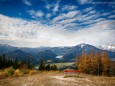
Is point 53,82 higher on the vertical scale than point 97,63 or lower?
higher

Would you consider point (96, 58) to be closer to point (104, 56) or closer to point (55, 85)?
point (104, 56)

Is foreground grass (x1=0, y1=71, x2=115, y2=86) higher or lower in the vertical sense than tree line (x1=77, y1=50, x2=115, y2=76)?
higher

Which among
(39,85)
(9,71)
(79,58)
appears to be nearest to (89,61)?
(79,58)

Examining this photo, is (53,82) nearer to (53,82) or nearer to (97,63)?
(53,82)

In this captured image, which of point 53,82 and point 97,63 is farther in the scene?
point 97,63

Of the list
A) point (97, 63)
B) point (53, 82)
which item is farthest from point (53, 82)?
point (97, 63)

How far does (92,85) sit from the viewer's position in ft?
48.1

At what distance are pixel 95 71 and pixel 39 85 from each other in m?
65.6

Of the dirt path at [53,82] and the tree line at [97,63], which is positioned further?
the tree line at [97,63]

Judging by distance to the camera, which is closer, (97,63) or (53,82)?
(53,82)

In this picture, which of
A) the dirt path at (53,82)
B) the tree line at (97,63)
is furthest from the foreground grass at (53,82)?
the tree line at (97,63)

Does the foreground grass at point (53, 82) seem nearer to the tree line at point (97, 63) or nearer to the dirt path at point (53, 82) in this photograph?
the dirt path at point (53, 82)

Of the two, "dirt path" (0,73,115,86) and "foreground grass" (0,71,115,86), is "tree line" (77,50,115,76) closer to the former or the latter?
"foreground grass" (0,71,115,86)

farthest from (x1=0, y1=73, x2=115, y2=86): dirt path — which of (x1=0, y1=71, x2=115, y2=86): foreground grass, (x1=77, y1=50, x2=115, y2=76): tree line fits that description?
(x1=77, y1=50, x2=115, y2=76): tree line
